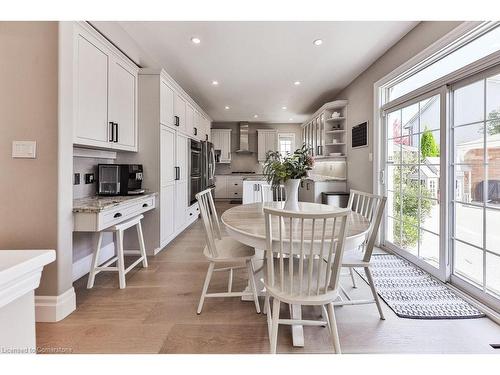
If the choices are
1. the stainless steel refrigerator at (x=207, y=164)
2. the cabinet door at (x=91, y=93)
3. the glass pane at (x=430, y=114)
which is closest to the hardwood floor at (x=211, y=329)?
the cabinet door at (x=91, y=93)

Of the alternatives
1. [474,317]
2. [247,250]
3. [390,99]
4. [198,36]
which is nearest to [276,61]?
[198,36]

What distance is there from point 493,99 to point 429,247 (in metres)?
1.53

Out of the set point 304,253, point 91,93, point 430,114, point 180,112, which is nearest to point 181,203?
point 180,112

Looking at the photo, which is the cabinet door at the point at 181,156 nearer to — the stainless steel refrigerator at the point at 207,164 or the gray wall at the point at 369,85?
the stainless steel refrigerator at the point at 207,164

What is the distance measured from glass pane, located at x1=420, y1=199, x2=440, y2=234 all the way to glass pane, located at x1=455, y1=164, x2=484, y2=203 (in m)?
0.30

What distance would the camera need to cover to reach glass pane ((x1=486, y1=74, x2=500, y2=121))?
1983mm

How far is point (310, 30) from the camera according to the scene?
110 inches

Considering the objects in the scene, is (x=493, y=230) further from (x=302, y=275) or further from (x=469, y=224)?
(x=302, y=275)

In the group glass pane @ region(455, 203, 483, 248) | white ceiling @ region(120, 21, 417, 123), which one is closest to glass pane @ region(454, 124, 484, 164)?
glass pane @ region(455, 203, 483, 248)

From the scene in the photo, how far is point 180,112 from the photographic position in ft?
13.5

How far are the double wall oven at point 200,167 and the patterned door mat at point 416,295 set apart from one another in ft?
9.95

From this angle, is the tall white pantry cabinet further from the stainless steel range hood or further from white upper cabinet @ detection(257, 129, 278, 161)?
white upper cabinet @ detection(257, 129, 278, 161)

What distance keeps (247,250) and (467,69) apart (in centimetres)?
237

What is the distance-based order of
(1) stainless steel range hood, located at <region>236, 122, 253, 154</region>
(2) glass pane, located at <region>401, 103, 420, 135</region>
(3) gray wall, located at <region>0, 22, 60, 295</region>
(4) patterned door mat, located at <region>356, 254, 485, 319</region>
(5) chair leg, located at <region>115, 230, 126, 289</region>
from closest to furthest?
(3) gray wall, located at <region>0, 22, 60, 295</region>
(4) patterned door mat, located at <region>356, 254, 485, 319</region>
(5) chair leg, located at <region>115, 230, 126, 289</region>
(2) glass pane, located at <region>401, 103, 420, 135</region>
(1) stainless steel range hood, located at <region>236, 122, 253, 154</region>
